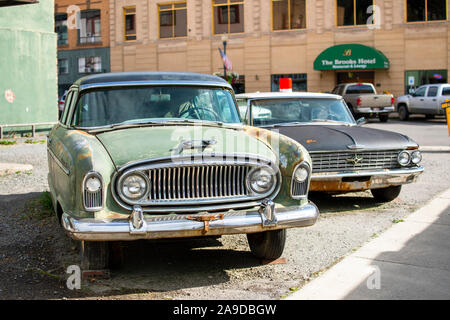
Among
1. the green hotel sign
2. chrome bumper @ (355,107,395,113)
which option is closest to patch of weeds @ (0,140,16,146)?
chrome bumper @ (355,107,395,113)

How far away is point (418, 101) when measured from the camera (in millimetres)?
26641

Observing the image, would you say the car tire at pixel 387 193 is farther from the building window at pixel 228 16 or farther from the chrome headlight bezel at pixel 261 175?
the building window at pixel 228 16

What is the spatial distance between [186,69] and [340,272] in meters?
33.0

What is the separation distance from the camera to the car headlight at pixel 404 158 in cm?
759

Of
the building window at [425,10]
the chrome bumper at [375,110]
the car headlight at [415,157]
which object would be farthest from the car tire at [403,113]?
the car headlight at [415,157]

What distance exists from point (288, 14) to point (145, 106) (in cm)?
3006

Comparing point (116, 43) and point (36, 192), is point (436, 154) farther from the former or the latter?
point (116, 43)

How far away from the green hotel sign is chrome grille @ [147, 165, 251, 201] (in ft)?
93.4

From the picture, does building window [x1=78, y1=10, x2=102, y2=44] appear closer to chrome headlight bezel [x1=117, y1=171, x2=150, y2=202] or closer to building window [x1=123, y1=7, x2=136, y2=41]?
building window [x1=123, y1=7, x2=136, y2=41]

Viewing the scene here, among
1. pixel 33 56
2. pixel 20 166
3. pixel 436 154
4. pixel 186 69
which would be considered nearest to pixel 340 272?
pixel 20 166

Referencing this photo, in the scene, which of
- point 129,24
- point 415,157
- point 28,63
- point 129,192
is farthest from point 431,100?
point 129,192

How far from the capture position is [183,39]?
36844 mm

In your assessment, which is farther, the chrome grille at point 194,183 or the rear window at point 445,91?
the rear window at point 445,91

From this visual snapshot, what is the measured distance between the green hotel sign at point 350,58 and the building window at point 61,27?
19.0m
